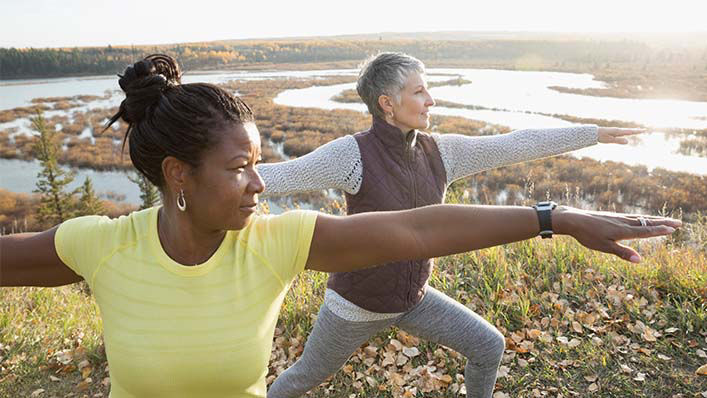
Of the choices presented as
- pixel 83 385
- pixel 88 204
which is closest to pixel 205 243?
pixel 83 385

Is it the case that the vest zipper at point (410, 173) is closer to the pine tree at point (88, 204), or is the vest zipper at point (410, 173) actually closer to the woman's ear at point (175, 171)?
the woman's ear at point (175, 171)

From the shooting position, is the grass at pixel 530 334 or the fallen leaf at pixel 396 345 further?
the fallen leaf at pixel 396 345

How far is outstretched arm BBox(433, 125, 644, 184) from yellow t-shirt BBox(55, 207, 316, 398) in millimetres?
1612

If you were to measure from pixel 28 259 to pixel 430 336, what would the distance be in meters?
2.02

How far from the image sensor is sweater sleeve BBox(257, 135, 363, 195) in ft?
9.20

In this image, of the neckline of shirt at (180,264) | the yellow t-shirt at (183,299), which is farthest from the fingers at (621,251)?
the neckline of shirt at (180,264)

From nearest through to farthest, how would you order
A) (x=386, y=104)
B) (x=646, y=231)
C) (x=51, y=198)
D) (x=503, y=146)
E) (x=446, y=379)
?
1. (x=646, y=231)
2. (x=386, y=104)
3. (x=503, y=146)
4. (x=446, y=379)
5. (x=51, y=198)

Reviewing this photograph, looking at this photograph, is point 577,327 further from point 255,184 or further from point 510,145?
point 255,184

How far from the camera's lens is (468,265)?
5.57 metres

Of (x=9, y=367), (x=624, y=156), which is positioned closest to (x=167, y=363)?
(x=9, y=367)

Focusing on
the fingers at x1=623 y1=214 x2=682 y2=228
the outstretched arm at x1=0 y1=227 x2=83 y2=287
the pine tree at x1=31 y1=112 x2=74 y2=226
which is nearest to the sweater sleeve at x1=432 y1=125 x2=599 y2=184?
the fingers at x1=623 y1=214 x2=682 y2=228

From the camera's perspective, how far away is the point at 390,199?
2.87 meters

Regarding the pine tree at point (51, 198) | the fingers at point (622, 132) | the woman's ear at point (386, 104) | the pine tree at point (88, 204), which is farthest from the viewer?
the pine tree at point (51, 198)

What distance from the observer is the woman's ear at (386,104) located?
3.08 metres
